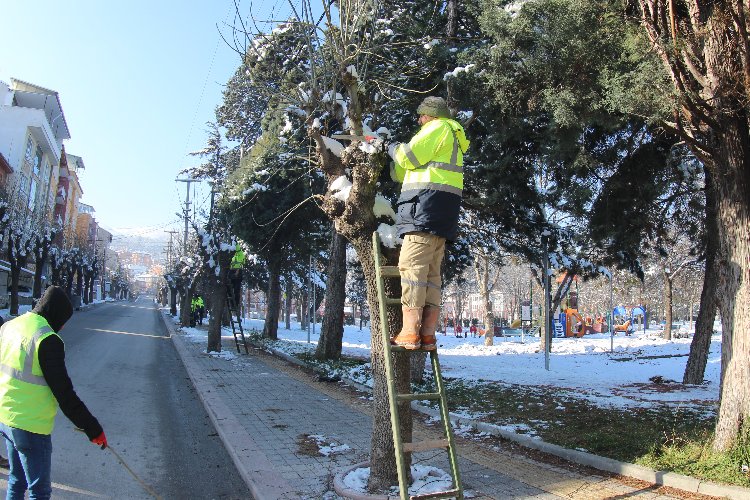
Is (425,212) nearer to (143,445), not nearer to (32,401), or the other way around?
(32,401)

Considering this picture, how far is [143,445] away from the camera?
23.0 ft

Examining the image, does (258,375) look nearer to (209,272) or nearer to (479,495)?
(209,272)

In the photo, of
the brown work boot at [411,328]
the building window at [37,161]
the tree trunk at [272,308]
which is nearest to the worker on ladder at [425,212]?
the brown work boot at [411,328]

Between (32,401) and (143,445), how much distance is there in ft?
13.0

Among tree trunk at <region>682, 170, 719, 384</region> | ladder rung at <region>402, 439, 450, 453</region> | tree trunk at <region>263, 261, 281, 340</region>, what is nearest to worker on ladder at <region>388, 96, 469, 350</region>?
ladder rung at <region>402, 439, 450, 453</region>

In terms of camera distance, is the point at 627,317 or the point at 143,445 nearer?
the point at 143,445

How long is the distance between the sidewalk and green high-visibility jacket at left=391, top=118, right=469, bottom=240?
8.37ft

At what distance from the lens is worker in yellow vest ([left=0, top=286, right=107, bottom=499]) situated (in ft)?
11.2

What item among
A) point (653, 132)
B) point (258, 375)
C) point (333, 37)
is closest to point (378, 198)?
point (333, 37)

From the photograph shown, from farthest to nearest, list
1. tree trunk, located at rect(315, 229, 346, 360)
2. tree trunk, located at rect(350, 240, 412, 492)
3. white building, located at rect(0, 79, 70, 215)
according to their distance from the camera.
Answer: white building, located at rect(0, 79, 70, 215) → tree trunk, located at rect(315, 229, 346, 360) → tree trunk, located at rect(350, 240, 412, 492)

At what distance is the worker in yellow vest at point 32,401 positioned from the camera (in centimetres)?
340

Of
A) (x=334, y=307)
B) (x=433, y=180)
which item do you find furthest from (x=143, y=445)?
(x=334, y=307)

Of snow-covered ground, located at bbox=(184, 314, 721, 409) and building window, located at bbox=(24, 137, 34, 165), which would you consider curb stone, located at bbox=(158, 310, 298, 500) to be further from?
building window, located at bbox=(24, 137, 34, 165)

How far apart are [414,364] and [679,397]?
4.92 m
